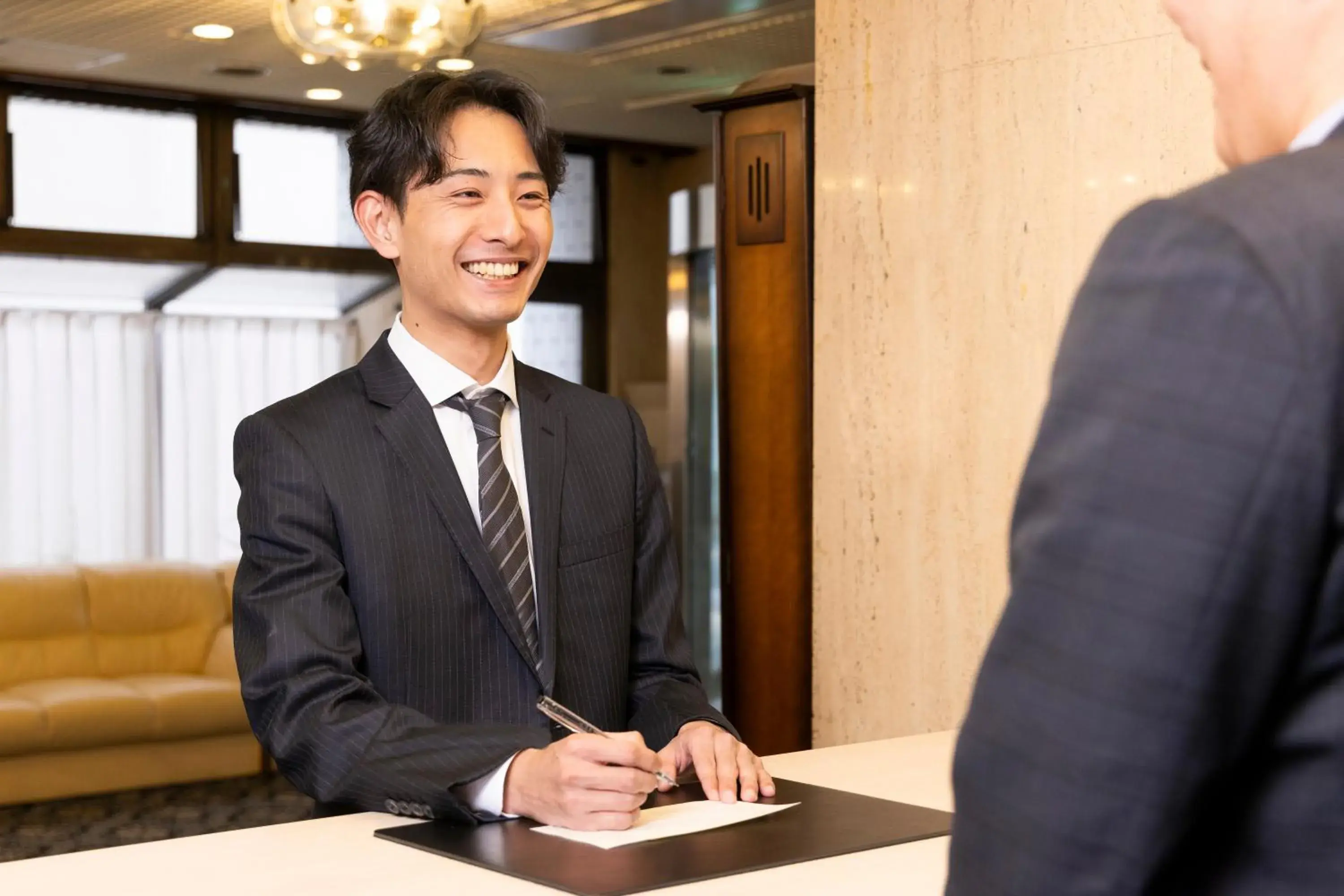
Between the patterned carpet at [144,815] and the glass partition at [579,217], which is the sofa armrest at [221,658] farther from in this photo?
the glass partition at [579,217]

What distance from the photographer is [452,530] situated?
2180 mm

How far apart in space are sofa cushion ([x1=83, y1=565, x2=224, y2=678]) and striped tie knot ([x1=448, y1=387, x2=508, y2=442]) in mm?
6487

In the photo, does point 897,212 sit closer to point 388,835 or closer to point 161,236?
point 388,835

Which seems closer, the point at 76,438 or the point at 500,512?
the point at 500,512

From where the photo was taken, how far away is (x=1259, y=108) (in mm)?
887

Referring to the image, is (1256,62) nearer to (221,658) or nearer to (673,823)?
(673,823)

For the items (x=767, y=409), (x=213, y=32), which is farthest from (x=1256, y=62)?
(x=213, y=32)

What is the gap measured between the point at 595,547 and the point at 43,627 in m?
6.51

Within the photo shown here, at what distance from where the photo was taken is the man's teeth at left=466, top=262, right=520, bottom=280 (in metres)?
2.28

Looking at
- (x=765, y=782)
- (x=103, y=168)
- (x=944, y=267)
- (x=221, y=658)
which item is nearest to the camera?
(x=765, y=782)

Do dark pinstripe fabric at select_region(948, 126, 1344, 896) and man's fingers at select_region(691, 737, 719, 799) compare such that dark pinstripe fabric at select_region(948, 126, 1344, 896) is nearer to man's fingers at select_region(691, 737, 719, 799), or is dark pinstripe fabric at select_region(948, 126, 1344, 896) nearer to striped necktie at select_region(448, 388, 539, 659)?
man's fingers at select_region(691, 737, 719, 799)

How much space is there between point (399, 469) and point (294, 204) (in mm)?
7434

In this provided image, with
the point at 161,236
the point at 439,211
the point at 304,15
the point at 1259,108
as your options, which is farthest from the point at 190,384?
the point at 1259,108

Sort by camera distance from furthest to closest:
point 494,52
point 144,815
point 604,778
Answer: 1. point 494,52
2. point 144,815
3. point 604,778
